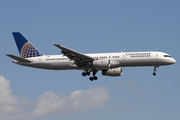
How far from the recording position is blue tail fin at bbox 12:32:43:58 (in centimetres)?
6197

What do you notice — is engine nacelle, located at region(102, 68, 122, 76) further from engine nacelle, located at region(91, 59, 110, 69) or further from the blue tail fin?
the blue tail fin

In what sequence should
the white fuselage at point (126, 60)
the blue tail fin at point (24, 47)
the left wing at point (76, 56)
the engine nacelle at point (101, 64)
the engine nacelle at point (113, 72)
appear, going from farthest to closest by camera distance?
1. the blue tail fin at point (24, 47)
2. the engine nacelle at point (113, 72)
3. the engine nacelle at point (101, 64)
4. the white fuselage at point (126, 60)
5. the left wing at point (76, 56)

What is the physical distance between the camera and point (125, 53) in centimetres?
5588

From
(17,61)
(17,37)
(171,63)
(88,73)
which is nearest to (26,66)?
(17,61)

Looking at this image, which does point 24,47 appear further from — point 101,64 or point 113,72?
point 113,72

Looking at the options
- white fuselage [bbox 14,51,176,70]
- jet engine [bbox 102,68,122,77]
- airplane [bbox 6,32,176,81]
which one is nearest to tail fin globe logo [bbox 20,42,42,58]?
airplane [bbox 6,32,176,81]

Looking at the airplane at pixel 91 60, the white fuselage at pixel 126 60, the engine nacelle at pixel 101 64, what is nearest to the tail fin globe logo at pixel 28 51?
the airplane at pixel 91 60

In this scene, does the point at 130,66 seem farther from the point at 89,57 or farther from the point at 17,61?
the point at 17,61

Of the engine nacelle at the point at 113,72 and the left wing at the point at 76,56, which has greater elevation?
the left wing at the point at 76,56

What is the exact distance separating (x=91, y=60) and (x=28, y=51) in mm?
12970

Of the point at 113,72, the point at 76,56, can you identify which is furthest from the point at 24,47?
the point at 113,72

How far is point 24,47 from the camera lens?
63406mm

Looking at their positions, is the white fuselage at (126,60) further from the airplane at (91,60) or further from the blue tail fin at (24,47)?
the blue tail fin at (24,47)

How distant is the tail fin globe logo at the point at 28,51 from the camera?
203 feet
